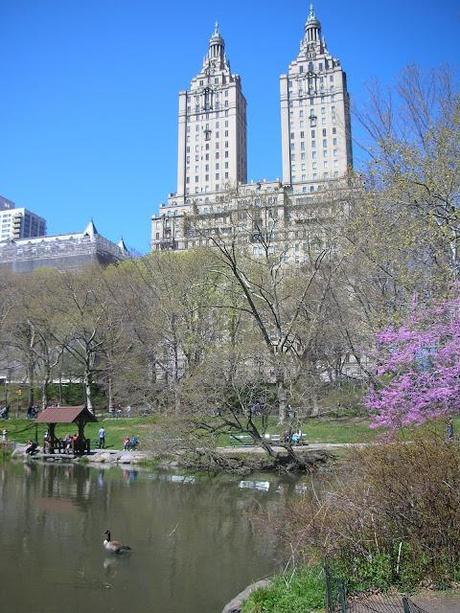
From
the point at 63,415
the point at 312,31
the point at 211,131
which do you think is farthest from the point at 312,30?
the point at 63,415

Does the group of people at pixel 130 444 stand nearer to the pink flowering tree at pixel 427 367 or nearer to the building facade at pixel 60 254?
the pink flowering tree at pixel 427 367

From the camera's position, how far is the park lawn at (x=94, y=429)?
3380 cm

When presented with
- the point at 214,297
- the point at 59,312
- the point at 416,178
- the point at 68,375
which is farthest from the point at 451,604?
the point at 68,375

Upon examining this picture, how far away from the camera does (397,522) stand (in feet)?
24.9

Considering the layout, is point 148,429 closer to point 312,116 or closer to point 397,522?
point 397,522

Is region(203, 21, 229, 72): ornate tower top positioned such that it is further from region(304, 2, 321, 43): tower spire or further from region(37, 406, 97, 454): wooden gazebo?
region(37, 406, 97, 454): wooden gazebo

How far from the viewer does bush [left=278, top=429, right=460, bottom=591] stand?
724cm

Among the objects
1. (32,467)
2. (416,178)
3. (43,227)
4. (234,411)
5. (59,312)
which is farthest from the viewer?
(43,227)

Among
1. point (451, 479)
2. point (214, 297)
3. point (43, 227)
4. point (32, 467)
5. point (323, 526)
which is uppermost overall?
point (43, 227)

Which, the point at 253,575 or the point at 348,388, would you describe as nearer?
the point at 253,575

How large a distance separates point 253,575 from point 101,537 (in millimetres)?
4775

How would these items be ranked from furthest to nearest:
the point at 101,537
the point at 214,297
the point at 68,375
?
the point at 68,375, the point at 214,297, the point at 101,537

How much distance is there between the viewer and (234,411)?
70.5 ft

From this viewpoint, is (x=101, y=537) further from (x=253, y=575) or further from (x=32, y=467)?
(x=32, y=467)
